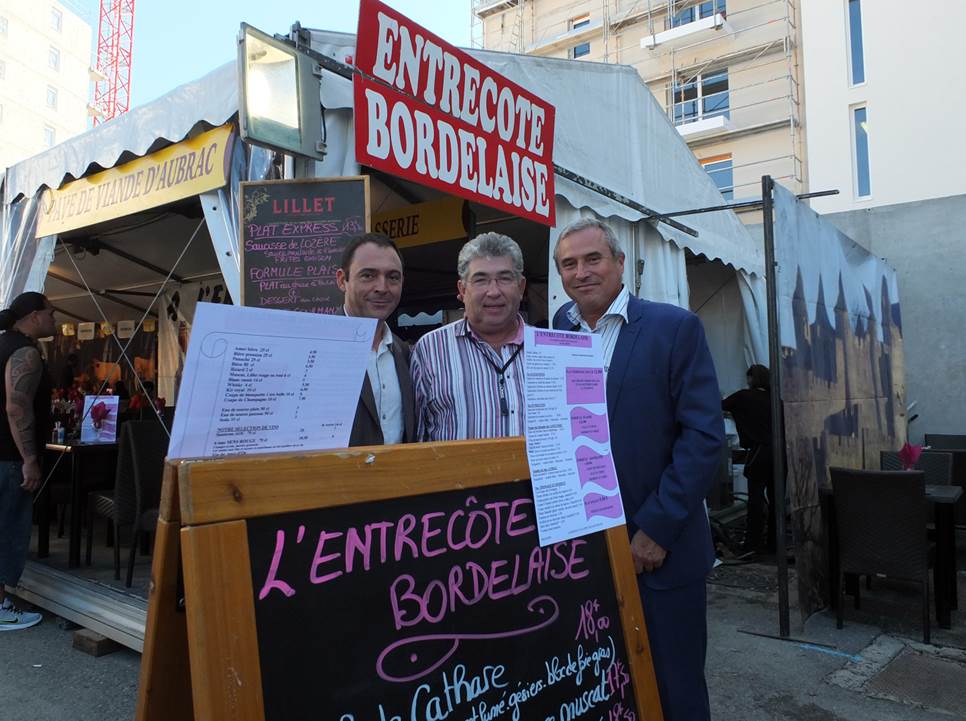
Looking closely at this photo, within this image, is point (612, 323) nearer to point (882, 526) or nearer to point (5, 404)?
point (882, 526)

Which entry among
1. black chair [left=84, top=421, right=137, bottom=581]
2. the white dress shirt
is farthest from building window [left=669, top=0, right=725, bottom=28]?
the white dress shirt

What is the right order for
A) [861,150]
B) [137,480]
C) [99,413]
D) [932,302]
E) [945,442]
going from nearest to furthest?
[137,480] → [99,413] → [945,442] → [932,302] → [861,150]

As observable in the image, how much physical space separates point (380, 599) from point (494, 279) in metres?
1.00

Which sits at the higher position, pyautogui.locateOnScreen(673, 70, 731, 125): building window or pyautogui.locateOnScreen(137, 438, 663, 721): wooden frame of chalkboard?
pyautogui.locateOnScreen(673, 70, 731, 125): building window

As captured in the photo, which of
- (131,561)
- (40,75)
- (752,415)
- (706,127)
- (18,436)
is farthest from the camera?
(40,75)

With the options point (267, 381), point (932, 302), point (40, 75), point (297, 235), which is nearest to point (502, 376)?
point (267, 381)

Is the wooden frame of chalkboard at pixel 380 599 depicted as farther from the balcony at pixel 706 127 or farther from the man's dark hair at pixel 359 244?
the balcony at pixel 706 127

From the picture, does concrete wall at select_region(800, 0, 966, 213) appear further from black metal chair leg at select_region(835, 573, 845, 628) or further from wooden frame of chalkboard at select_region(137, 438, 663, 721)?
wooden frame of chalkboard at select_region(137, 438, 663, 721)

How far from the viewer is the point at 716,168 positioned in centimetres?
2527

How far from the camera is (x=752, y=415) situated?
6156 mm

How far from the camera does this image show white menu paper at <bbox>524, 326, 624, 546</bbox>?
4.52 ft

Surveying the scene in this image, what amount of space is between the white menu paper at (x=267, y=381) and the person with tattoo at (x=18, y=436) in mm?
3726

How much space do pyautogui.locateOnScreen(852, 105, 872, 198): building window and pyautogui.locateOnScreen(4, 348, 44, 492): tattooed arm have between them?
17.5 meters

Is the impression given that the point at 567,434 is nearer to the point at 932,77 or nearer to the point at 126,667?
the point at 126,667
